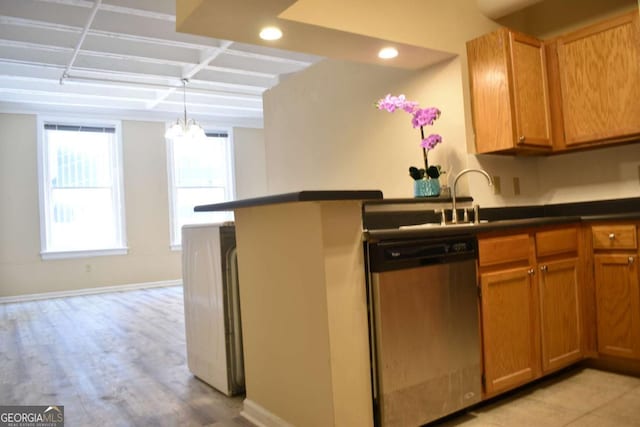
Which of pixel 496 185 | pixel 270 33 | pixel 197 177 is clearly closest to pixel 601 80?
pixel 496 185

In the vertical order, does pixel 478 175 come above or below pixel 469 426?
above

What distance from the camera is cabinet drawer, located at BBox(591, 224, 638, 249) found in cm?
264

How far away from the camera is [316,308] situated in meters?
1.86

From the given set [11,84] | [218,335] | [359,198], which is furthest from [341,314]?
[11,84]

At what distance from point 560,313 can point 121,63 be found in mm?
5200

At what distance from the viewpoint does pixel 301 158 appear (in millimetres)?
4477

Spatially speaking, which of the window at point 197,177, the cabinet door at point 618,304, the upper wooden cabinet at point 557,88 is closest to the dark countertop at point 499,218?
the cabinet door at point 618,304

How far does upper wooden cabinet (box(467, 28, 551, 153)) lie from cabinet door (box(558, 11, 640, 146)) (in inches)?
5.3

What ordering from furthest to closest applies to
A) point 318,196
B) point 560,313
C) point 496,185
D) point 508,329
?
1. point 496,185
2. point 560,313
3. point 508,329
4. point 318,196

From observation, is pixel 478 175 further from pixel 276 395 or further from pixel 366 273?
pixel 276 395

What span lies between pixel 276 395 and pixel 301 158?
2681 mm

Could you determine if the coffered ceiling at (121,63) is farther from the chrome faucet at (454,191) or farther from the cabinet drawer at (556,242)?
the cabinet drawer at (556,242)

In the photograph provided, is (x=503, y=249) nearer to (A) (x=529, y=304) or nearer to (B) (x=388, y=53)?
(A) (x=529, y=304)

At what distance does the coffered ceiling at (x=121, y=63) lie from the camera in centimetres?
418
